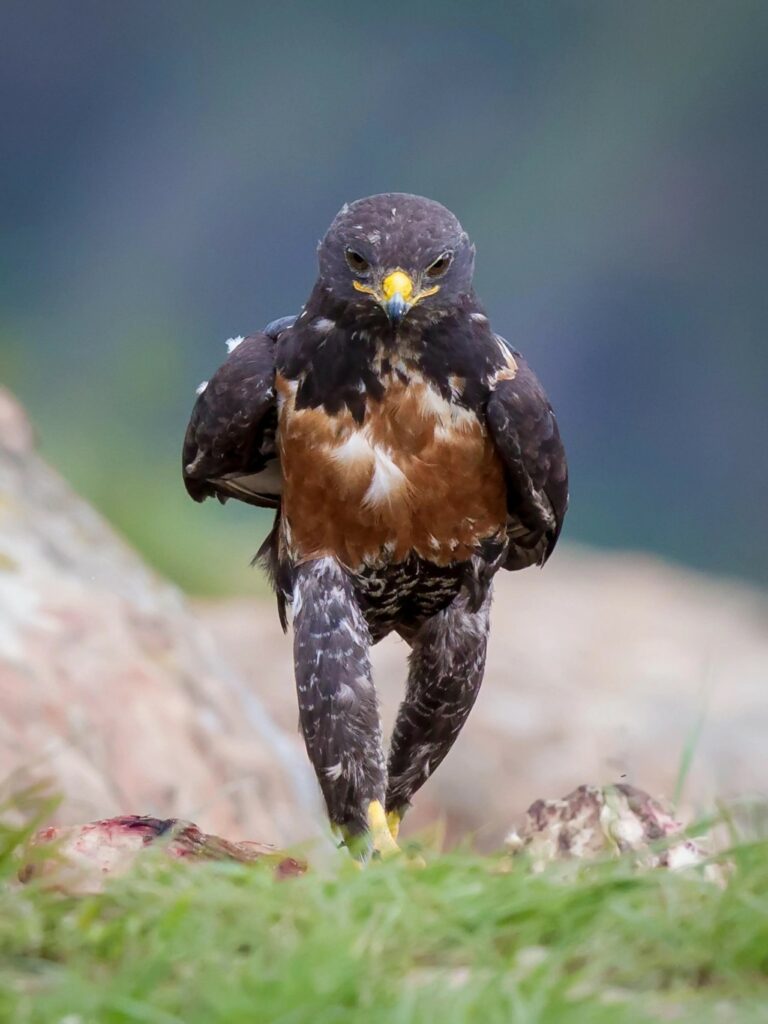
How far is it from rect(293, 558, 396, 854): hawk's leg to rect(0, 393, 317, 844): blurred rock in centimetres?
161

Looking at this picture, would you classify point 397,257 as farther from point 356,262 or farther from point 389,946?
point 389,946

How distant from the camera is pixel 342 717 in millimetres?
3898

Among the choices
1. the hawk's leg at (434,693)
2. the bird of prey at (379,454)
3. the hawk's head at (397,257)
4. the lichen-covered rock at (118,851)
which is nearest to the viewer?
the lichen-covered rock at (118,851)

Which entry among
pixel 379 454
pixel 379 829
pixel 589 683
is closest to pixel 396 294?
pixel 379 454

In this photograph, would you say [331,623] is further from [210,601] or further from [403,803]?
[210,601]

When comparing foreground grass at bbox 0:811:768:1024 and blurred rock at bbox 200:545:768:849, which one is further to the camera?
blurred rock at bbox 200:545:768:849

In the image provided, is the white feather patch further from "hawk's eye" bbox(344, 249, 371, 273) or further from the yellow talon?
the yellow talon

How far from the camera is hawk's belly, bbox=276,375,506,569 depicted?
3967 millimetres

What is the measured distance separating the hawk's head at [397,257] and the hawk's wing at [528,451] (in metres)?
0.30

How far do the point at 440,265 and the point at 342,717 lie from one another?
1.22 meters

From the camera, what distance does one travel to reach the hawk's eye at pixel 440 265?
152 inches

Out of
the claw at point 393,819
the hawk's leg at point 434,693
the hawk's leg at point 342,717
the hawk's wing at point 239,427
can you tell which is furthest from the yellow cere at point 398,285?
the claw at point 393,819

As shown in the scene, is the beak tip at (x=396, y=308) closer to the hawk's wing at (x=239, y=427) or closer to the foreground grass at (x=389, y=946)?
the hawk's wing at (x=239, y=427)

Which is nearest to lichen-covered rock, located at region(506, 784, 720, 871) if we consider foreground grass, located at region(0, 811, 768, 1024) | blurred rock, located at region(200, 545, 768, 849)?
foreground grass, located at region(0, 811, 768, 1024)
